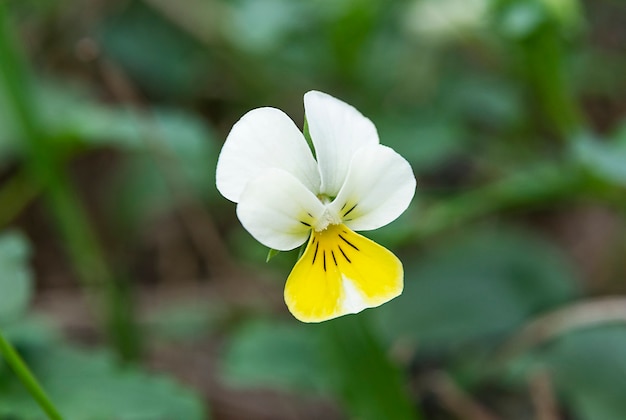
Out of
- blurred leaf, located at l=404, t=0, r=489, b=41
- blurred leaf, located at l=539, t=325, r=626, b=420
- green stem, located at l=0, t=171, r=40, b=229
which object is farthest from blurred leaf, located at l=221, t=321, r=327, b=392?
blurred leaf, located at l=404, t=0, r=489, b=41

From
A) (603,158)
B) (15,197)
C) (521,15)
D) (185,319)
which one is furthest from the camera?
(15,197)

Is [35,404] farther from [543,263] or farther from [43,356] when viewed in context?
[543,263]

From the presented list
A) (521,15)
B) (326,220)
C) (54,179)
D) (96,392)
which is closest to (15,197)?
(54,179)

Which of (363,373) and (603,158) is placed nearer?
(363,373)

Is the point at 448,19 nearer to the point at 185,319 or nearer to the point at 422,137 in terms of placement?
Answer: the point at 422,137

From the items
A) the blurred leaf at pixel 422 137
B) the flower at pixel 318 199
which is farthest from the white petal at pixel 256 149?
the blurred leaf at pixel 422 137

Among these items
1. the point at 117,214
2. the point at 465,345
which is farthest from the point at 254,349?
the point at 117,214
